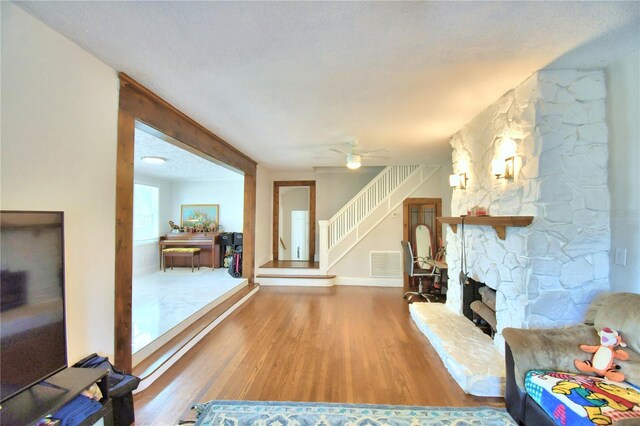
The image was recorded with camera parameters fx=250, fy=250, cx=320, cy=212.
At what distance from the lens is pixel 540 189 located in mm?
2014

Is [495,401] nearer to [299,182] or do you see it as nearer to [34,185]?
[34,185]

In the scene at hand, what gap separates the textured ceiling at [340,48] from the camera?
135cm

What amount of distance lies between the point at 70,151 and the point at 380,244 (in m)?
5.10

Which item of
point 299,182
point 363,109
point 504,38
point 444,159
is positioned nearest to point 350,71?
point 363,109

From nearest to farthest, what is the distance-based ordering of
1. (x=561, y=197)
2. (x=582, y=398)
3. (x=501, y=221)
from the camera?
(x=582, y=398), (x=561, y=197), (x=501, y=221)

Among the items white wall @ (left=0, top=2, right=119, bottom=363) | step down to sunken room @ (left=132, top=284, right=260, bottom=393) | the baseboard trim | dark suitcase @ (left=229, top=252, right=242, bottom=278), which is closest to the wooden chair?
the baseboard trim

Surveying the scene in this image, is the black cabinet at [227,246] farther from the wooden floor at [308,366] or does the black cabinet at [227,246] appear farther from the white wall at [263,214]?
the wooden floor at [308,366]

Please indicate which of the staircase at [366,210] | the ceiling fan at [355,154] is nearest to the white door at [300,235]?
the staircase at [366,210]

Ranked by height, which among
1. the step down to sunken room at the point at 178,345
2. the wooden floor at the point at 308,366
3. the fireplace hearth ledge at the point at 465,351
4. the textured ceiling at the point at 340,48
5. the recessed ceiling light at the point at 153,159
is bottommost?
the wooden floor at the point at 308,366

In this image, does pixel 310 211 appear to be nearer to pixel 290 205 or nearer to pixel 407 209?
pixel 290 205

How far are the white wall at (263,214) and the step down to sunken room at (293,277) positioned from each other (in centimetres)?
28

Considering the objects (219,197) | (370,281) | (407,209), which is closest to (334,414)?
(370,281)

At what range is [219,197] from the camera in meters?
7.12

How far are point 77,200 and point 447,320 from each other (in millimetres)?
3788
